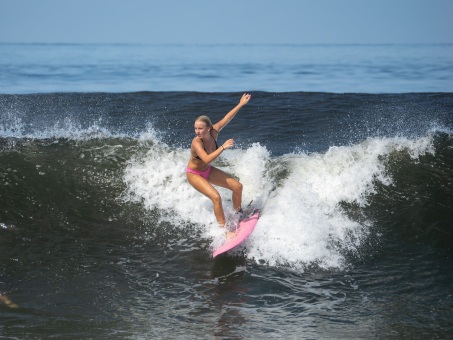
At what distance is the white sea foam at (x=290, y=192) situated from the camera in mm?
7999

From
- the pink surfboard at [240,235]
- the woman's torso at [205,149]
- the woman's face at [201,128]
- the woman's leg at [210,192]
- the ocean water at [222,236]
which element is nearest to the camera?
the ocean water at [222,236]

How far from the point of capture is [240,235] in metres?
7.91

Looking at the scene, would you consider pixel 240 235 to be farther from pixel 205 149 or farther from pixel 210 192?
pixel 205 149

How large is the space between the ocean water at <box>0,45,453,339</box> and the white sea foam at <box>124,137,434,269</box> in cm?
3

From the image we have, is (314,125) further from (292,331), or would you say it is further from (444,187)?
(292,331)

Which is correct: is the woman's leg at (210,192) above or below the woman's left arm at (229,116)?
below

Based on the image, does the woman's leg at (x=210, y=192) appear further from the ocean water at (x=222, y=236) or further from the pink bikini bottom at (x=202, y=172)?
the ocean water at (x=222, y=236)

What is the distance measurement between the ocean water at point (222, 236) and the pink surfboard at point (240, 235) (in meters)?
0.15

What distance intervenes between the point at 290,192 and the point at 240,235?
1845 mm

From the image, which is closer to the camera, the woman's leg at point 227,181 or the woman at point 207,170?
the woman at point 207,170

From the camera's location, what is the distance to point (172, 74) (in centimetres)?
3306

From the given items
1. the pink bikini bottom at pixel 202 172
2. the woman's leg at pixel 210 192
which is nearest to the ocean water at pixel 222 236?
the woman's leg at pixel 210 192

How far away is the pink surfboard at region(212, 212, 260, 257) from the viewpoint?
25.6ft

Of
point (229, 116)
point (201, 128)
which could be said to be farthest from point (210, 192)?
point (229, 116)
